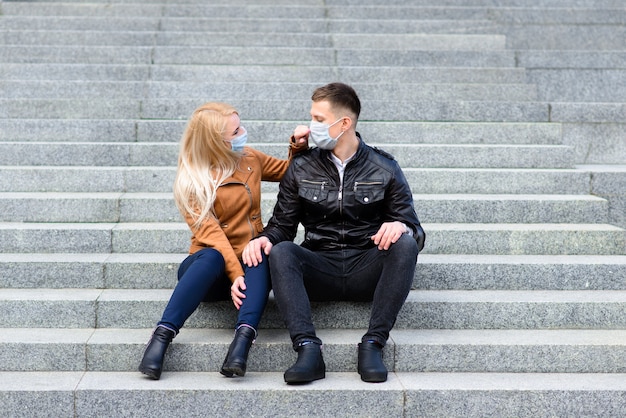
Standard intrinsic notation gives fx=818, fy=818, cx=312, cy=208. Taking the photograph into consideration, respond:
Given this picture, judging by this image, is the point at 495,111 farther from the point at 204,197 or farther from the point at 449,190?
the point at 204,197

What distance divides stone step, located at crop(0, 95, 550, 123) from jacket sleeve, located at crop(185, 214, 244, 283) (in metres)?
2.51

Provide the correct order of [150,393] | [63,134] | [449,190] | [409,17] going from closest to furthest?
[150,393]
[449,190]
[63,134]
[409,17]

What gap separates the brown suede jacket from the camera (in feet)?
14.2

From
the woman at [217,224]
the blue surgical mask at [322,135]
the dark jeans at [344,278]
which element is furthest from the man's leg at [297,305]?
the blue surgical mask at [322,135]

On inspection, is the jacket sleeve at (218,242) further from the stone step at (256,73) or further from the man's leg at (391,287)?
the stone step at (256,73)

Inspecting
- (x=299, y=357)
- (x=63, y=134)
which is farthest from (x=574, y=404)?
(x=63, y=134)

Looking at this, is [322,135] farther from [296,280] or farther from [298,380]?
[298,380]

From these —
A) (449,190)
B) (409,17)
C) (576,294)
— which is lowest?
(576,294)

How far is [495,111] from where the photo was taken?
22.2 feet

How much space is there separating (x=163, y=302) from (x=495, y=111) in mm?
3506

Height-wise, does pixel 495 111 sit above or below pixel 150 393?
above

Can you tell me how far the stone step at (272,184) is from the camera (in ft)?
18.9

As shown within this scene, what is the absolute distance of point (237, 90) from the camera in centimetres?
715

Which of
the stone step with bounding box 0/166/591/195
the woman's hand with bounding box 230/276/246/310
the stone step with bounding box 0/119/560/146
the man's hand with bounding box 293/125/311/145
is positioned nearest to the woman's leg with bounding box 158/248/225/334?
the woman's hand with bounding box 230/276/246/310
